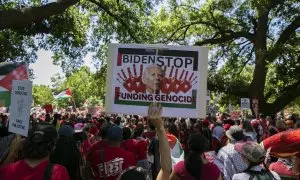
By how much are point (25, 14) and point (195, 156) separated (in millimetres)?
9549

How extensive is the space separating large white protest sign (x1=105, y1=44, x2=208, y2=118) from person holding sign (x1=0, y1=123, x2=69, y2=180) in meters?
1.48

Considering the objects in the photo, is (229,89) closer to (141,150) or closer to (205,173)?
(141,150)

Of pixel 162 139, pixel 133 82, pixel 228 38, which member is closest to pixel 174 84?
pixel 133 82

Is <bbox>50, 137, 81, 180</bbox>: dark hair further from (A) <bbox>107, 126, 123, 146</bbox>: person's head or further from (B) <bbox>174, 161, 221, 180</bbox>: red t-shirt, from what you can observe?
(B) <bbox>174, 161, 221, 180</bbox>: red t-shirt

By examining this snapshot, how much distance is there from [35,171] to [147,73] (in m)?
1.92

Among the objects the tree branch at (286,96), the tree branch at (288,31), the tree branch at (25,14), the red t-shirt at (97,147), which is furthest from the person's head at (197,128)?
the tree branch at (286,96)

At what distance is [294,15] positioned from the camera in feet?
85.0

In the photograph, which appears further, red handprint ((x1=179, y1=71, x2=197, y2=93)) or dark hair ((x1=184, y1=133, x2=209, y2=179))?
red handprint ((x1=179, y1=71, x2=197, y2=93))

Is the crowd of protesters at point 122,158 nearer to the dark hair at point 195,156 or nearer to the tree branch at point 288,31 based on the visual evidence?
the dark hair at point 195,156

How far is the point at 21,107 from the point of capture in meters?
5.02

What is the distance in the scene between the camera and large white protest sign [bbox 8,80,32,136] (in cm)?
484

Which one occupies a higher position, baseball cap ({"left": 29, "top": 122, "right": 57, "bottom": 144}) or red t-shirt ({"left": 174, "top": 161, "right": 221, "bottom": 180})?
baseball cap ({"left": 29, "top": 122, "right": 57, "bottom": 144})

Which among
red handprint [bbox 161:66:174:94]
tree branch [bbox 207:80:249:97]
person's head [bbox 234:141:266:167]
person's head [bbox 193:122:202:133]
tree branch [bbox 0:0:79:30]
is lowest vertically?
person's head [bbox 193:122:202:133]

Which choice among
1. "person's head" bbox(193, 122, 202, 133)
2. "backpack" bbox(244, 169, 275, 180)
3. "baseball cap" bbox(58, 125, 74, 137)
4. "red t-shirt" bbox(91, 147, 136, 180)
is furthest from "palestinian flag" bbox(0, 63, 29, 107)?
"person's head" bbox(193, 122, 202, 133)
